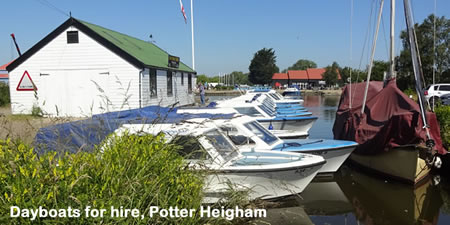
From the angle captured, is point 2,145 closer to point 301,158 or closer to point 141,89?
point 301,158

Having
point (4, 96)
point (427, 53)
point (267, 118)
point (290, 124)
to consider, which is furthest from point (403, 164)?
point (427, 53)

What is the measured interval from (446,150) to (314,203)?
15.2 feet

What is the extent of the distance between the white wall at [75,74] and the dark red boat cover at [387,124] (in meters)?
11.3

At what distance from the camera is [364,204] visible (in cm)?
799

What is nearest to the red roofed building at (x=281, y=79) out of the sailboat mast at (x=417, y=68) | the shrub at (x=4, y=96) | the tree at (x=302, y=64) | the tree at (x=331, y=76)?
the tree at (x=331, y=76)

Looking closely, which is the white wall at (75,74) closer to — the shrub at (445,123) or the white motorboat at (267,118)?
the white motorboat at (267,118)

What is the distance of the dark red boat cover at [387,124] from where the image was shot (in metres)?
8.73

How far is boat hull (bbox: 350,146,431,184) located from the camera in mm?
8765

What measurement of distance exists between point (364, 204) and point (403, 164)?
192 centimetres

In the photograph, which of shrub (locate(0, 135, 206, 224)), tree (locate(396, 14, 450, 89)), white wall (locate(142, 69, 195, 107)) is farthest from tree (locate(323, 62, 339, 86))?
shrub (locate(0, 135, 206, 224))

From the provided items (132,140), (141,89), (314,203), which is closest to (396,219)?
(314,203)

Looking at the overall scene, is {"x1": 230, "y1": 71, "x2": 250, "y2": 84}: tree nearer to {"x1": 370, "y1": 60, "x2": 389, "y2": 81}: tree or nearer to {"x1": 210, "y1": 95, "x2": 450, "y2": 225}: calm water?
{"x1": 370, "y1": 60, "x2": 389, "y2": 81}: tree

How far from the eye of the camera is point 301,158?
744 centimetres

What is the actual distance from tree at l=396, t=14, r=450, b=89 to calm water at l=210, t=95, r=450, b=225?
40138 millimetres
